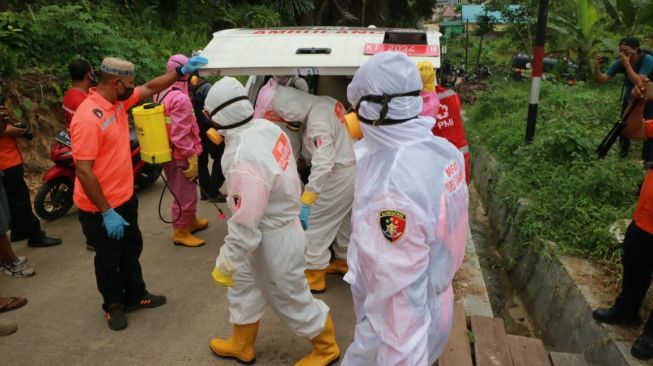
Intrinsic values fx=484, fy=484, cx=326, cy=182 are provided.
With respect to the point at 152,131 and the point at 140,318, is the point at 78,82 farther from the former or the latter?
the point at 140,318

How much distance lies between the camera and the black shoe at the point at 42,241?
4715 millimetres

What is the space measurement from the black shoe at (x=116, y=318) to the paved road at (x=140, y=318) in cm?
5

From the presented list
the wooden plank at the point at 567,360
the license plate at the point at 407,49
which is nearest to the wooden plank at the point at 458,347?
the wooden plank at the point at 567,360

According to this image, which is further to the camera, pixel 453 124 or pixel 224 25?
pixel 224 25

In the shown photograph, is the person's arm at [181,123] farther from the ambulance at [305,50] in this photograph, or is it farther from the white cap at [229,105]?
the white cap at [229,105]

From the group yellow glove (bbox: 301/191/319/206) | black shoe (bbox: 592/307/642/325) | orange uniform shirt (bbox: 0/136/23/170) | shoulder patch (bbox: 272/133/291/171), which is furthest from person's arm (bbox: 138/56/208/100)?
black shoe (bbox: 592/307/642/325)

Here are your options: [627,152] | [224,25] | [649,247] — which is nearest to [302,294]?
[649,247]

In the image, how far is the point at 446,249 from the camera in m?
1.82

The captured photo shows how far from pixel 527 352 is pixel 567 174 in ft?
9.85

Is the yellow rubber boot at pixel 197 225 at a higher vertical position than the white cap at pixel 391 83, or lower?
lower

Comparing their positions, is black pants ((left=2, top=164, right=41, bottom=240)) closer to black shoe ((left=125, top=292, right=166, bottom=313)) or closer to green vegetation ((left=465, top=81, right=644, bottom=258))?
black shoe ((left=125, top=292, right=166, bottom=313))

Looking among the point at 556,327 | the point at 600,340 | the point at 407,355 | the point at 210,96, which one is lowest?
the point at 556,327

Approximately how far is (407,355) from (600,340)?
7.07 feet

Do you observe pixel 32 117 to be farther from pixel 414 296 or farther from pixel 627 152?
pixel 627 152
